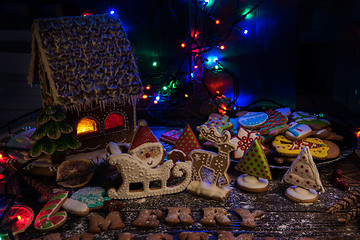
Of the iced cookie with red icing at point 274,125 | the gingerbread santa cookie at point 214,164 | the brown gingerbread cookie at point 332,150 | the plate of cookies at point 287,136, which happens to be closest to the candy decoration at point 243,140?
the plate of cookies at point 287,136

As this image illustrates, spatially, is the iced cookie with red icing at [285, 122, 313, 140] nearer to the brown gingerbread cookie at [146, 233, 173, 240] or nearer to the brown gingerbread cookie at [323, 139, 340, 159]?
the brown gingerbread cookie at [323, 139, 340, 159]

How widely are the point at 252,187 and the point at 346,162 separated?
1.19 meters

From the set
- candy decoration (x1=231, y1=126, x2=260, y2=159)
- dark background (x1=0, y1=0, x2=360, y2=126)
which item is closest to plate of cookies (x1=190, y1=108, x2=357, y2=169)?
A: candy decoration (x1=231, y1=126, x2=260, y2=159)

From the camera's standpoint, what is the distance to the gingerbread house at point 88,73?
3.32 m

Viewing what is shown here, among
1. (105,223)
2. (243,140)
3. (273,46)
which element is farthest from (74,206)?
(273,46)

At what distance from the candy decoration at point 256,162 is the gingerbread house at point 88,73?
1304 mm

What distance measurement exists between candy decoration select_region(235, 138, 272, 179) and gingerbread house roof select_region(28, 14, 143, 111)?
4.27ft

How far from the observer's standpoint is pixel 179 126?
4.61m

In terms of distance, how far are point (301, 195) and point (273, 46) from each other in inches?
93.8

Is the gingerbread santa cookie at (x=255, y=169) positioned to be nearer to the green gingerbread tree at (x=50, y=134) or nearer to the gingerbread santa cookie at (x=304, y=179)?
the gingerbread santa cookie at (x=304, y=179)

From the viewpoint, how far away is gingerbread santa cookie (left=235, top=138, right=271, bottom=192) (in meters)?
2.99

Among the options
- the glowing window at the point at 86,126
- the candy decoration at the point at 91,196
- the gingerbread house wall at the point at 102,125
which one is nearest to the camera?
the candy decoration at the point at 91,196

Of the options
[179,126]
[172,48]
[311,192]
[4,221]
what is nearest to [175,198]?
[311,192]

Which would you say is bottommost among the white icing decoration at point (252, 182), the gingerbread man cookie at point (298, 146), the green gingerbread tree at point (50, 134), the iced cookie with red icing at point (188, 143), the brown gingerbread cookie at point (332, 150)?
the white icing decoration at point (252, 182)
